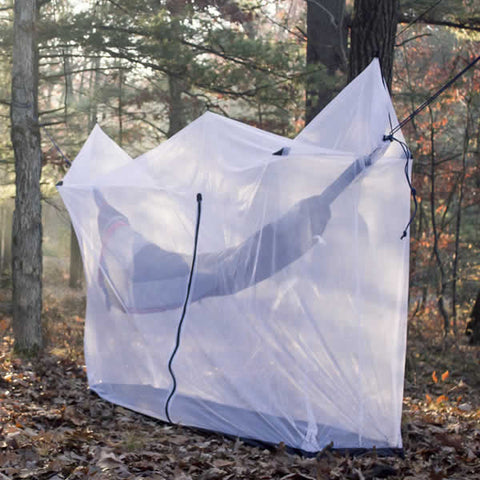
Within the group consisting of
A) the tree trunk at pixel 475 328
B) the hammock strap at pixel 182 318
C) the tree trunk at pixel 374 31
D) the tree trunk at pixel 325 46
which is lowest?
the tree trunk at pixel 475 328

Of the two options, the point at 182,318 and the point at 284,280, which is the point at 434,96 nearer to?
the point at 284,280

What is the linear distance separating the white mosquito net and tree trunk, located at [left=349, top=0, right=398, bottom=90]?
1.92 m

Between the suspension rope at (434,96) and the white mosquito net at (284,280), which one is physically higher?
the suspension rope at (434,96)

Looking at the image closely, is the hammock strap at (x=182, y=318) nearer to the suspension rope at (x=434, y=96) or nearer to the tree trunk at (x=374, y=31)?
the suspension rope at (x=434, y=96)

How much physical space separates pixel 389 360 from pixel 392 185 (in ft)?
4.08

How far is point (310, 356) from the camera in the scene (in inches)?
→ 175

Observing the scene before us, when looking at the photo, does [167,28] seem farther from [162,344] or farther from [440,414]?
[440,414]

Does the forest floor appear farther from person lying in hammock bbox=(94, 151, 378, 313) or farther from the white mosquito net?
person lying in hammock bbox=(94, 151, 378, 313)

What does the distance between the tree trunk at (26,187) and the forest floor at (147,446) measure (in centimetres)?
77

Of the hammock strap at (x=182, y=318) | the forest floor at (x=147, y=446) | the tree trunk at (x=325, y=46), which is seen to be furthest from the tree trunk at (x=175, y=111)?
the hammock strap at (x=182, y=318)

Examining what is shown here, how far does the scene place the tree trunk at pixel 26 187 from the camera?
7102 mm

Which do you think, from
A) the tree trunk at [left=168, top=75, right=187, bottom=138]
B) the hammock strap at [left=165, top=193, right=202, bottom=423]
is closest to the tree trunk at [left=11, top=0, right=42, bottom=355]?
the hammock strap at [left=165, top=193, right=202, bottom=423]

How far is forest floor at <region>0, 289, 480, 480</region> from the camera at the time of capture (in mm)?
3701

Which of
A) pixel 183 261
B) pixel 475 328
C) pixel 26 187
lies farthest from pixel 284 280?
pixel 475 328
